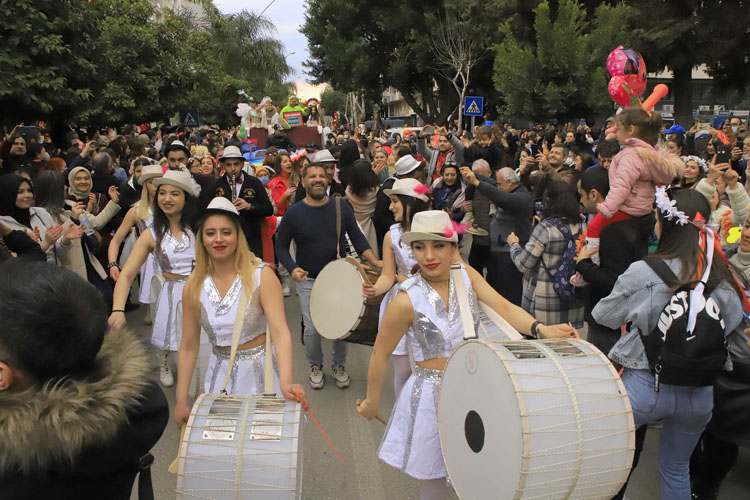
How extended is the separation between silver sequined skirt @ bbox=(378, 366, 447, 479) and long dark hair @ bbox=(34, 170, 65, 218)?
4585mm

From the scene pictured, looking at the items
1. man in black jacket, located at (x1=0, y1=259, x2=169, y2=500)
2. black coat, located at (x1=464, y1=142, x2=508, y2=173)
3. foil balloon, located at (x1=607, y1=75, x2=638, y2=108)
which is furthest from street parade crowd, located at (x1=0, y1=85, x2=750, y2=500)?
black coat, located at (x1=464, y1=142, x2=508, y2=173)

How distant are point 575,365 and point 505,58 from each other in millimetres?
21406

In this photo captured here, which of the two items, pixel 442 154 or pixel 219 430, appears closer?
pixel 219 430

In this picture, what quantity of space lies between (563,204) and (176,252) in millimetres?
2980

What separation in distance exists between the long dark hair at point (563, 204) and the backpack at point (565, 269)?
0.07 metres

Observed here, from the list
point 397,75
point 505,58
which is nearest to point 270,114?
point 505,58

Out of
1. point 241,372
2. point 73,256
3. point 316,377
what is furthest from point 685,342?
point 73,256

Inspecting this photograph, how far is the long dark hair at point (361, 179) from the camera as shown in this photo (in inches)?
271

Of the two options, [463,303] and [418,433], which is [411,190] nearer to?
[463,303]

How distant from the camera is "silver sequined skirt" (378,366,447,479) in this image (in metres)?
2.97

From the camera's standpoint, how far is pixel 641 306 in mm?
3020

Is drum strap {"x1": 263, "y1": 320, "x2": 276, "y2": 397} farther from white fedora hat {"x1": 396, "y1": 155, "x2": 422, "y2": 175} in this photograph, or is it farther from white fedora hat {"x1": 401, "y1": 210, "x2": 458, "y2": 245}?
white fedora hat {"x1": 396, "y1": 155, "x2": 422, "y2": 175}

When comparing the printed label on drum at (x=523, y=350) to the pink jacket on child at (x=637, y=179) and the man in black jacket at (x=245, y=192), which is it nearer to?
the pink jacket on child at (x=637, y=179)

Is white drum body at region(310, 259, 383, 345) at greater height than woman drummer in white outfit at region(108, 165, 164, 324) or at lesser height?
lesser
